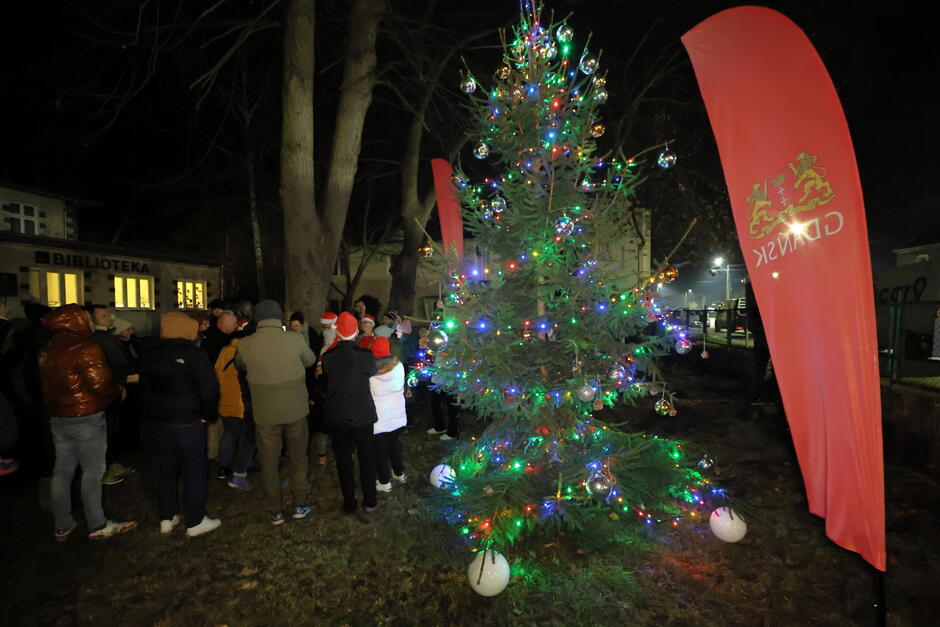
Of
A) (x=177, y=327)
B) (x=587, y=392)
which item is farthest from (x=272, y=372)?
(x=587, y=392)

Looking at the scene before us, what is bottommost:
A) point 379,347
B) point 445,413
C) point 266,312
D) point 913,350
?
point 445,413

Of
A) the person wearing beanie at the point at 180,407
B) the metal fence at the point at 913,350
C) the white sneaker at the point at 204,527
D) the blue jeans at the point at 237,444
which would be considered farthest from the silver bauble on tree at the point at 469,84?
the metal fence at the point at 913,350

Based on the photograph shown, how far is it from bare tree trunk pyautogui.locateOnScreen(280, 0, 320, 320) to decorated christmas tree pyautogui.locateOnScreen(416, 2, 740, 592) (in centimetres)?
415

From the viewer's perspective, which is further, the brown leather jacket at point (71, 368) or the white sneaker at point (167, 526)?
the white sneaker at point (167, 526)

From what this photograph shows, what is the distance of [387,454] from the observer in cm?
521

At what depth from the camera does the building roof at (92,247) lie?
1441cm

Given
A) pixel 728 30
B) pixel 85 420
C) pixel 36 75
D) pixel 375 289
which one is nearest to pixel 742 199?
pixel 728 30

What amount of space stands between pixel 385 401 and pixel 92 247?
57.0 feet

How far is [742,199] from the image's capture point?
11.5 ft

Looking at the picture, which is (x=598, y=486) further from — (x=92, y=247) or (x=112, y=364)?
(x=92, y=247)

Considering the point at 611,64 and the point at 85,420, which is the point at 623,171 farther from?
the point at 611,64

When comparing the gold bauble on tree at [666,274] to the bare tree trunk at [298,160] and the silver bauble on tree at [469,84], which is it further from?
the bare tree trunk at [298,160]

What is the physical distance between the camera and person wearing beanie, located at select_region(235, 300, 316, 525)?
4.35 meters

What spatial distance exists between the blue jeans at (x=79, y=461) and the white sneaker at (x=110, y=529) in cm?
5
